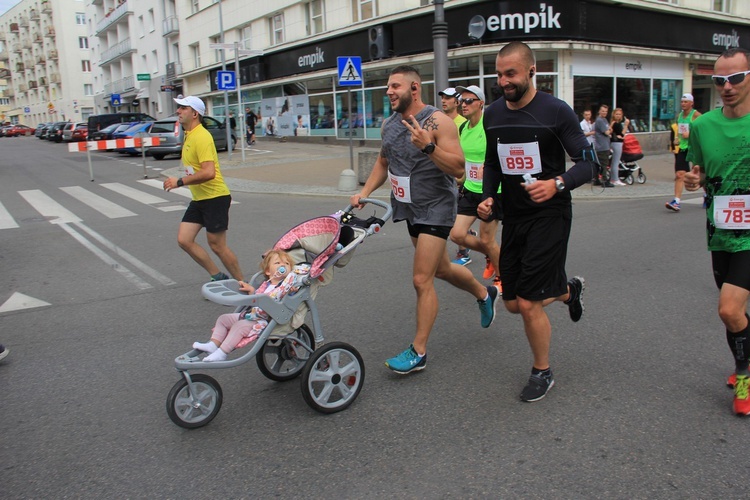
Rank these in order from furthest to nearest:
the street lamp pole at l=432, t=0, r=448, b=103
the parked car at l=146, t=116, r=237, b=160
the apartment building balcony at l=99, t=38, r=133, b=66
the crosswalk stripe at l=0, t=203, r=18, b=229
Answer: the apartment building balcony at l=99, t=38, r=133, b=66 → the parked car at l=146, t=116, r=237, b=160 → the street lamp pole at l=432, t=0, r=448, b=103 → the crosswalk stripe at l=0, t=203, r=18, b=229

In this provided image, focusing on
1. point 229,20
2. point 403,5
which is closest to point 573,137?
point 403,5

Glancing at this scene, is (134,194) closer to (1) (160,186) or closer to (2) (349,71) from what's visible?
(1) (160,186)

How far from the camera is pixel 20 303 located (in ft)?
19.9

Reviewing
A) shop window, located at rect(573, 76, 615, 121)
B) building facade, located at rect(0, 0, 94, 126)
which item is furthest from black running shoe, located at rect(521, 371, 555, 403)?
building facade, located at rect(0, 0, 94, 126)

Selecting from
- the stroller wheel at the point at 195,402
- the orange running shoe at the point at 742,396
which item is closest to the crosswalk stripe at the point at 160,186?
the stroller wheel at the point at 195,402

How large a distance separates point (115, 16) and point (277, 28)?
96.2 feet

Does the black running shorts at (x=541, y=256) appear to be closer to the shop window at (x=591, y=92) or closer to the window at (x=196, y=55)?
the shop window at (x=591, y=92)

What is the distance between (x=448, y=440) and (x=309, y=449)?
0.74 meters

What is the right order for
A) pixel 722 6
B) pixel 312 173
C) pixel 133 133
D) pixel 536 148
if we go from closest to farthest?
pixel 536 148 → pixel 312 173 → pixel 722 6 → pixel 133 133

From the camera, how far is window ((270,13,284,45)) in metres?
30.4

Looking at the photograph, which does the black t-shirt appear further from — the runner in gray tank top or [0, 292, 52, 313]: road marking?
[0, 292, 52, 313]: road marking

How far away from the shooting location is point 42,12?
7662 cm

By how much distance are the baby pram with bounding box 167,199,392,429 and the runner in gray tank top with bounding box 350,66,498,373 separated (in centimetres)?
32

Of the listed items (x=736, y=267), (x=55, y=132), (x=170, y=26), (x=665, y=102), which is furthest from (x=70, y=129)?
(x=736, y=267)
